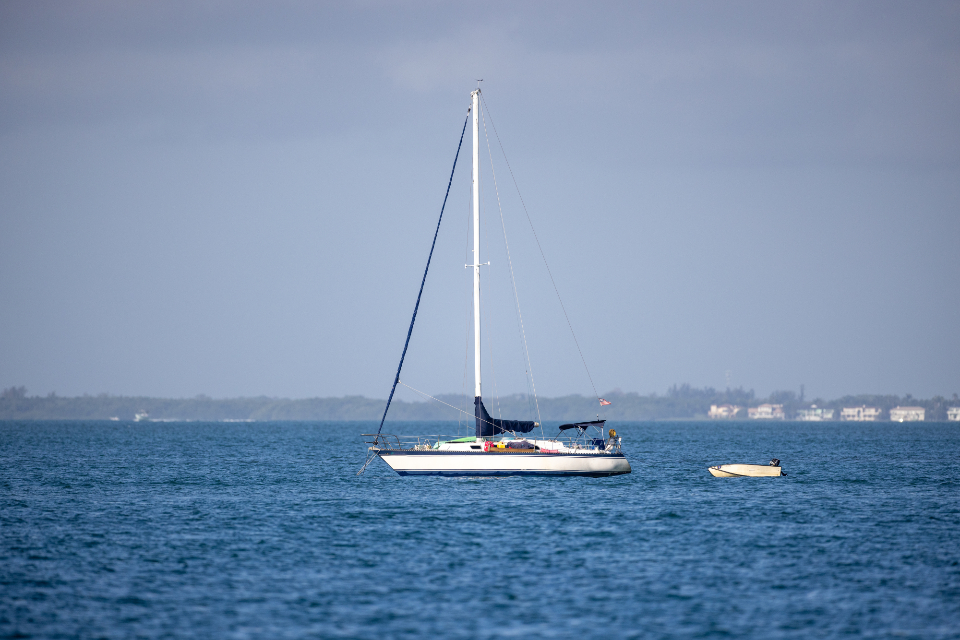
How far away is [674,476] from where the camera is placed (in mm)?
63000

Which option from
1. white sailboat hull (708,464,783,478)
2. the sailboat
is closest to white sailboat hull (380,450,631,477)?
the sailboat

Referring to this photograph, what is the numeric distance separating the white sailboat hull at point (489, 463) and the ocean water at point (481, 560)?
114cm

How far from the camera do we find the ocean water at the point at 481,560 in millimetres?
23422

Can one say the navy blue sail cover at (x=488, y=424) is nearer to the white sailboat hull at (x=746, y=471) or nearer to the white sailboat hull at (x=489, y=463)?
the white sailboat hull at (x=489, y=463)

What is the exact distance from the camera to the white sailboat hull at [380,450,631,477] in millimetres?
50156

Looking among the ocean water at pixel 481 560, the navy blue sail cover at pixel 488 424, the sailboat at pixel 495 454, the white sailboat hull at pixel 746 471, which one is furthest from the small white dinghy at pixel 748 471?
the navy blue sail cover at pixel 488 424

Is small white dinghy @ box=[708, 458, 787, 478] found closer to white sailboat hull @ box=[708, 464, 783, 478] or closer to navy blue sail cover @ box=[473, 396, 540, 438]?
white sailboat hull @ box=[708, 464, 783, 478]

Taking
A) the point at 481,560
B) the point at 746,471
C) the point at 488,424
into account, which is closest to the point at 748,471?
the point at 746,471

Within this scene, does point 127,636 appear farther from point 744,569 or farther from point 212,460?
point 212,460

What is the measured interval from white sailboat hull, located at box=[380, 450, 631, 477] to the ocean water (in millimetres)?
1142

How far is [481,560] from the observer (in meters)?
31.2

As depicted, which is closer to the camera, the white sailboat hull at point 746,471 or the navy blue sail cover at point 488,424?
the navy blue sail cover at point 488,424

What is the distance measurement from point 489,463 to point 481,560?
19133 millimetres

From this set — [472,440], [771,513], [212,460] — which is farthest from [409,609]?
[212,460]
